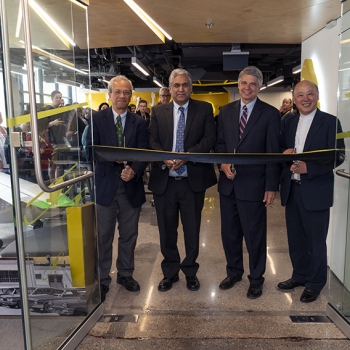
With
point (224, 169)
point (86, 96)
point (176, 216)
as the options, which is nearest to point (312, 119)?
point (224, 169)

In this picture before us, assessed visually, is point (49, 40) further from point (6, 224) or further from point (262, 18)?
point (262, 18)

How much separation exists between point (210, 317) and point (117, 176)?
135 cm

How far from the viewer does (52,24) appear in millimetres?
2125

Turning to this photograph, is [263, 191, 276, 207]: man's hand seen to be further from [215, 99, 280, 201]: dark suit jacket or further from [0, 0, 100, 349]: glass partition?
[0, 0, 100, 349]: glass partition

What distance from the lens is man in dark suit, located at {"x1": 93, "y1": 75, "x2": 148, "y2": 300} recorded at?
9.88 feet

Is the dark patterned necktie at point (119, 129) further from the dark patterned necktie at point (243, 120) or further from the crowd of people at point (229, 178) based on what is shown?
the dark patterned necktie at point (243, 120)

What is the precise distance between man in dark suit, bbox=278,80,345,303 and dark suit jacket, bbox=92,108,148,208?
4.07 feet

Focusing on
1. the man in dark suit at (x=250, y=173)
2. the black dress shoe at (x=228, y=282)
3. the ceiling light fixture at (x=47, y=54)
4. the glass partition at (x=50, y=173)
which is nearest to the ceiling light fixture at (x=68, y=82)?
the glass partition at (x=50, y=173)

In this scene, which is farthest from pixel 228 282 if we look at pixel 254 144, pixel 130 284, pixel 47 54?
pixel 47 54

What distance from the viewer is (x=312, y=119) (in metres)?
2.93

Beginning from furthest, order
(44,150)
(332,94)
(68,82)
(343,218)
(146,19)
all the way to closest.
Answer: (146,19), (332,94), (343,218), (68,82), (44,150)

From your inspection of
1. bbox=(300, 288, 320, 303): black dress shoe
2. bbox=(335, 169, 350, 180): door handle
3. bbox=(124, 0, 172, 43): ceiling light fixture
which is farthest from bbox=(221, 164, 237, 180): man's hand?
bbox=(124, 0, 172, 43): ceiling light fixture

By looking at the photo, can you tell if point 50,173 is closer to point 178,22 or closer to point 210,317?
point 210,317

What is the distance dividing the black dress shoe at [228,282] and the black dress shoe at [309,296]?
579 millimetres
